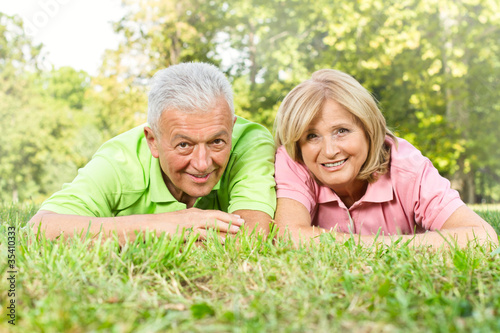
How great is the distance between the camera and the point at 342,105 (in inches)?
147

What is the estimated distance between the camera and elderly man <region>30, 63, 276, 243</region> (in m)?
3.28

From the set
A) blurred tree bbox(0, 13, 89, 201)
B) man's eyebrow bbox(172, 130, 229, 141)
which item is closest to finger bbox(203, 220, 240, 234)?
man's eyebrow bbox(172, 130, 229, 141)

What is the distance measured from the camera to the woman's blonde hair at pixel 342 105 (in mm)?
3701

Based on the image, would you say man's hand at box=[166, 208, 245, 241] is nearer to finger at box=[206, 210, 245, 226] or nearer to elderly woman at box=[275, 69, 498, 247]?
finger at box=[206, 210, 245, 226]

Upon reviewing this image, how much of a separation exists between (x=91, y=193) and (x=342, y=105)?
2080mm

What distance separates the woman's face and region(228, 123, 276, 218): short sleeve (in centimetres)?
39

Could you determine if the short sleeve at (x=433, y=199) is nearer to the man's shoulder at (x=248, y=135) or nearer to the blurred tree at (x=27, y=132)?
the man's shoulder at (x=248, y=135)

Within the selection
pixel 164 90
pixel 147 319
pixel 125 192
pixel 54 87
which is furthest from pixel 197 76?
pixel 54 87

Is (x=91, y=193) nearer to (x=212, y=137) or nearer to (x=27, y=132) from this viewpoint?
(x=212, y=137)

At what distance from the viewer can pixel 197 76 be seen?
3572 millimetres

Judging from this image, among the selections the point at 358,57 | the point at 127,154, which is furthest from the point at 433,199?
the point at 358,57

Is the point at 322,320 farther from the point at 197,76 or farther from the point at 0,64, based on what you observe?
the point at 0,64

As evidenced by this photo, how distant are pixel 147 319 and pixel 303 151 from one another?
2.41 metres

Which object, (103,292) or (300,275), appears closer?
(103,292)
